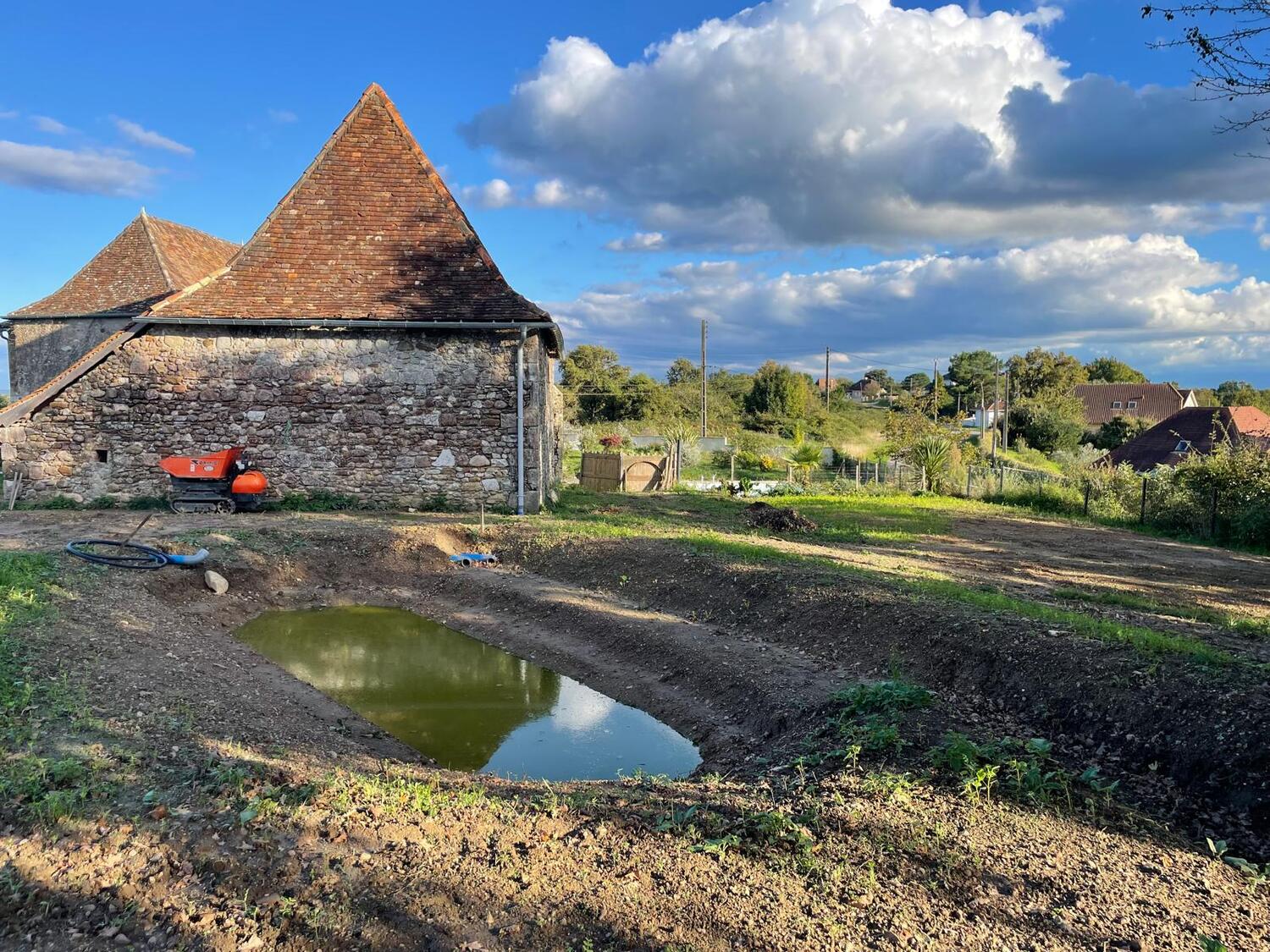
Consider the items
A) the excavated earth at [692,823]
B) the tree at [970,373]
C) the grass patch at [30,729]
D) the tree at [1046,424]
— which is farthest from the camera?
the tree at [970,373]

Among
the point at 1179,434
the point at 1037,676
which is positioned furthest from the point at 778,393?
the point at 1037,676

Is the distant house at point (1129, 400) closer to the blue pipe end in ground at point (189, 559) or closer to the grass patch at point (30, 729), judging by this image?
the blue pipe end in ground at point (189, 559)

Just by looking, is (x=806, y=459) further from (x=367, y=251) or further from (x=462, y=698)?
(x=462, y=698)

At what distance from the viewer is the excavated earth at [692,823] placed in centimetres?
332

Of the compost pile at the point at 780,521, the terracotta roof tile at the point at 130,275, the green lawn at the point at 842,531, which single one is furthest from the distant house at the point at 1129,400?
the terracotta roof tile at the point at 130,275

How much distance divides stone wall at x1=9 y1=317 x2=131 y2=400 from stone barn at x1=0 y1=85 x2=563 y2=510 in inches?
276

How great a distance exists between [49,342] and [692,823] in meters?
23.7

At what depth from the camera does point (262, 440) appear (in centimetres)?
1427

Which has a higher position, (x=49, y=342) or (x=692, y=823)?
(x=49, y=342)

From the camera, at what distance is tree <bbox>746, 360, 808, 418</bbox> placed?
5119 centimetres

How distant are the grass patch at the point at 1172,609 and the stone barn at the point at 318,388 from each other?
8718 mm

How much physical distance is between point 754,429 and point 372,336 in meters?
37.3

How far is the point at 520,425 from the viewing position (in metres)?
14.1

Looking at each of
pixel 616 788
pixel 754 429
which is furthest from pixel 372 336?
pixel 754 429
